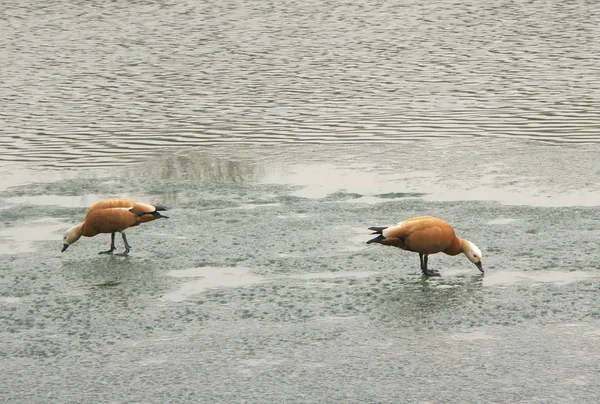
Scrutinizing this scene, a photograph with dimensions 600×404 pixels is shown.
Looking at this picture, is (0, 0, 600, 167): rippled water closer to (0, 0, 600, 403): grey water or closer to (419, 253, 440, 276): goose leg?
(0, 0, 600, 403): grey water

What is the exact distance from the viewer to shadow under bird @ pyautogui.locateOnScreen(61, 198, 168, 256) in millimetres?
9828

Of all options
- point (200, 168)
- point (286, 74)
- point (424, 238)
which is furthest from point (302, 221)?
point (286, 74)

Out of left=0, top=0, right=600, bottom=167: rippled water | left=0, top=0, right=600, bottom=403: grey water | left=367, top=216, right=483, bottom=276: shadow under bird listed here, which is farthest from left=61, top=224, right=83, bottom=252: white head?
left=0, top=0, right=600, bottom=167: rippled water

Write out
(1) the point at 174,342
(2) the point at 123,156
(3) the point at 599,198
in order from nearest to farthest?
(1) the point at 174,342
(3) the point at 599,198
(2) the point at 123,156

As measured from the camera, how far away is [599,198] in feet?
37.1

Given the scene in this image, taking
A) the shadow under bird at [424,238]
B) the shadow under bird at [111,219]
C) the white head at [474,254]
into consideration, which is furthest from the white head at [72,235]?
the white head at [474,254]

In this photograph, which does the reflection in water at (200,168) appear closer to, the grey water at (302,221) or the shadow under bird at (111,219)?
the grey water at (302,221)

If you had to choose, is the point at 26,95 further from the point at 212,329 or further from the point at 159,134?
the point at 212,329

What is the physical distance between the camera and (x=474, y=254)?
29.5ft

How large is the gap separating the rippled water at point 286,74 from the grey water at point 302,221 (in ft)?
0.29

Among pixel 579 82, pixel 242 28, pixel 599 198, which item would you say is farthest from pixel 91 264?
pixel 242 28

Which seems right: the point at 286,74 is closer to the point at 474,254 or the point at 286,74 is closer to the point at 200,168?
the point at 200,168

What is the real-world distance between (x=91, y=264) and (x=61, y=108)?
841cm

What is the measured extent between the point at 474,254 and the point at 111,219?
3.05m
